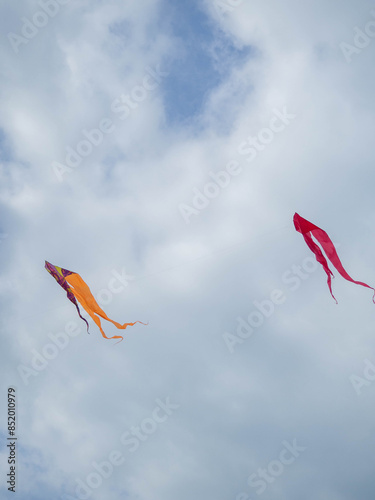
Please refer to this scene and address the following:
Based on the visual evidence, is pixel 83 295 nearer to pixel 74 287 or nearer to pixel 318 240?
pixel 74 287

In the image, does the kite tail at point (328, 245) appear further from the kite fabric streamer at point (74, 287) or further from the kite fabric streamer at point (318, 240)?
the kite fabric streamer at point (74, 287)

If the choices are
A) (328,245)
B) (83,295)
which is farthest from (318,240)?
(83,295)

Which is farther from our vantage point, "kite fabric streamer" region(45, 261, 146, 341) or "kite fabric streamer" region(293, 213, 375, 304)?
"kite fabric streamer" region(45, 261, 146, 341)

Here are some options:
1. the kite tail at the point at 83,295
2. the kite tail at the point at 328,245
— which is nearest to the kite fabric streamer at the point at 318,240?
the kite tail at the point at 328,245

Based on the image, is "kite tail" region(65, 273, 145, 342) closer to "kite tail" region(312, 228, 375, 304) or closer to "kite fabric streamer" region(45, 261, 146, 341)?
"kite fabric streamer" region(45, 261, 146, 341)

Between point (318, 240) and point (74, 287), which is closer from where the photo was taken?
point (318, 240)

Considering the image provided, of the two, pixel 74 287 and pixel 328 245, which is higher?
pixel 74 287

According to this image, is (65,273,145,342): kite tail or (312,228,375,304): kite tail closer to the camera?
(312,228,375,304): kite tail

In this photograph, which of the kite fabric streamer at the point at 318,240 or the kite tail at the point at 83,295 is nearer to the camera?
the kite fabric streamer at the point at 318,240

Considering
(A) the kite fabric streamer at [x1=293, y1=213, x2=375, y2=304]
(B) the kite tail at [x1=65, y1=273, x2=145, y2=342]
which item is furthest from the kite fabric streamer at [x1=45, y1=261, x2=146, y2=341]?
(A) the kite fabric streamer at [x1=293, y1=213, x2=375, y2=304]

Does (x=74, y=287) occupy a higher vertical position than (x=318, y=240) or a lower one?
higher

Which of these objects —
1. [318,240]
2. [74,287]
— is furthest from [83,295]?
[318,240]

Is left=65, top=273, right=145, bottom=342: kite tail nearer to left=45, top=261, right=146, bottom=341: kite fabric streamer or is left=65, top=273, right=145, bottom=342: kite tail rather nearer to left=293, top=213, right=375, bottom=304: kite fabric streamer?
left=45, top=261, right=146, bottom=341: kite fabric streamer

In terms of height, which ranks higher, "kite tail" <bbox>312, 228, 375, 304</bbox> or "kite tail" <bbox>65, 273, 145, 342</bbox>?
"kite tail" <bbox>65, 273, 145, 342</bbox>
